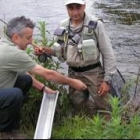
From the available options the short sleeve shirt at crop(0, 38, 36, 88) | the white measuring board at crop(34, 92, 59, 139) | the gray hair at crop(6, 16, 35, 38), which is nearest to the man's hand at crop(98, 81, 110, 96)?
the white measuring board at crop(34, 92, 59, 139)

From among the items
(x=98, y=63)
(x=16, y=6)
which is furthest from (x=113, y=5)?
(x=98, y=63)

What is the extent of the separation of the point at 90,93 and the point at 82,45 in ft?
2.78

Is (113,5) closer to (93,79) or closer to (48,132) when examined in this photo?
(93,79)

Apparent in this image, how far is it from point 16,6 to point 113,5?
332 centimetres

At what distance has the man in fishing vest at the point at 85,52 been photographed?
520 cm

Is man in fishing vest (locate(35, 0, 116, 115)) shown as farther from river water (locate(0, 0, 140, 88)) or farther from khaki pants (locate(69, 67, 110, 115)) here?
river water (locate(0, 0, 140, 88))

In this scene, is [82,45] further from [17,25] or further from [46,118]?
[46,118]

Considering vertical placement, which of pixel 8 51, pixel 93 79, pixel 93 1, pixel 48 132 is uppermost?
pixel 8 51

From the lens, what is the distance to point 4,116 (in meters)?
4.64

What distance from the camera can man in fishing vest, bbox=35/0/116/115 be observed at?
17.1 feet

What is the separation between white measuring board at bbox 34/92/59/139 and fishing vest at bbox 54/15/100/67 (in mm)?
694

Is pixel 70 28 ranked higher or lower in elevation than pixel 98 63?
higher

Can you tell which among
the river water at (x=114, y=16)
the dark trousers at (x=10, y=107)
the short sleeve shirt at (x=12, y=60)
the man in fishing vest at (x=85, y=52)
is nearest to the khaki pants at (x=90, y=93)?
the man in fishing vest at (x=85, y=52)

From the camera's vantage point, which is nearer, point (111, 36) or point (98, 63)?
point (98, 63)
